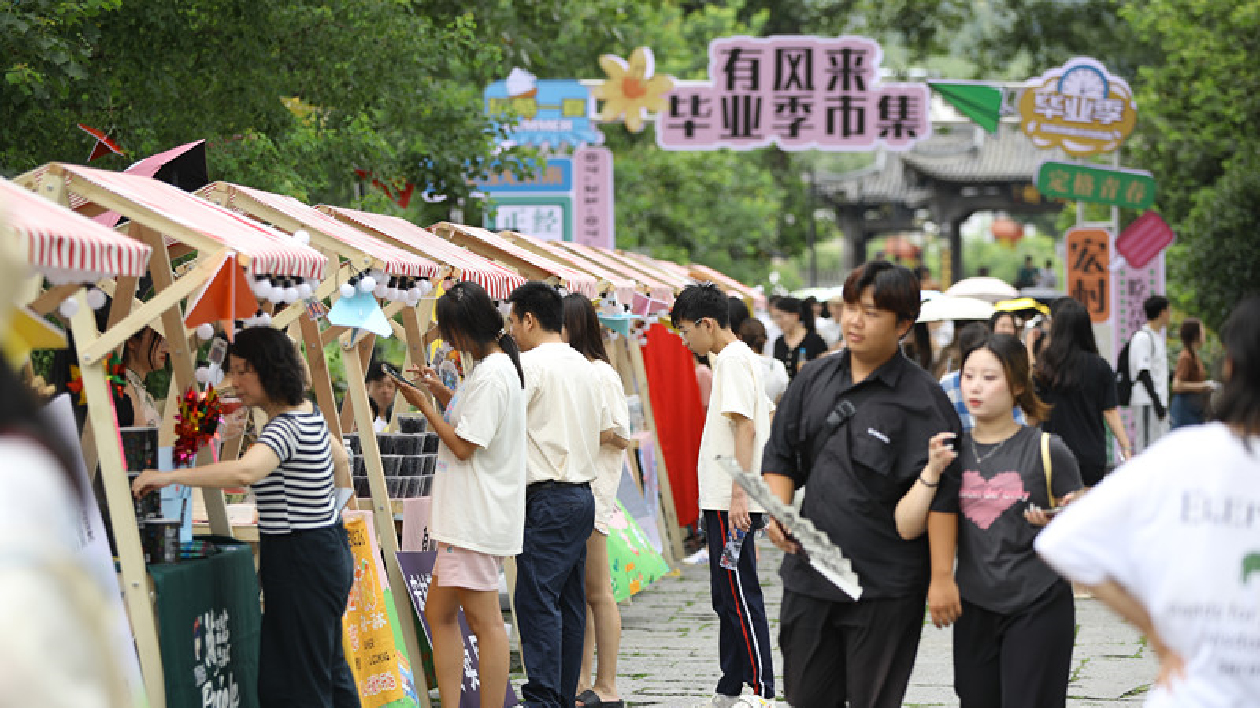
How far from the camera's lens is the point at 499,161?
1337cm

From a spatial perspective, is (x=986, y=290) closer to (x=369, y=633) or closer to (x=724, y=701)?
(x=724, y=701)

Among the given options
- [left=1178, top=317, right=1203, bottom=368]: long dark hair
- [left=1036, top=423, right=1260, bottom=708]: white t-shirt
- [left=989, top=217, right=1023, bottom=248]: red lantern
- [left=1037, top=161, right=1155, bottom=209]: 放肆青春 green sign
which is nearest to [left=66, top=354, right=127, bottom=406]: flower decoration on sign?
[left=1036, top=423, right=1260, bottom=708]: white t-shirt

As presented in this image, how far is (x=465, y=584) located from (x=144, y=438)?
148 centimetres

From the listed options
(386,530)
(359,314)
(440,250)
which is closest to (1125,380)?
(440,250)

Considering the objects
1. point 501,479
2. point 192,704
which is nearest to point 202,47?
point 501,479

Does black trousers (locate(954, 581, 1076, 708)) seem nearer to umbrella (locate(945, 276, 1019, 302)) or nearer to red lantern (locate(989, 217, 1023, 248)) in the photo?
umbrella (locate(945, 276, 1019, 302))

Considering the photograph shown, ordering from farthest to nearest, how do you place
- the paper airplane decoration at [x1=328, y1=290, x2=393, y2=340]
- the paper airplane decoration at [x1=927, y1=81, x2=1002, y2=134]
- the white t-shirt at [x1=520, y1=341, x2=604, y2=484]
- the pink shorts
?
the paper airplane decoration at [x1=927, y1=81, x2=1002, y2=134] → the white t-shirt at [x1=520, y1=341, x2=604, y2=484] → the pink shorts → the paper airplane decoration at [x1=328, y1=290, x2=393, y2=340]

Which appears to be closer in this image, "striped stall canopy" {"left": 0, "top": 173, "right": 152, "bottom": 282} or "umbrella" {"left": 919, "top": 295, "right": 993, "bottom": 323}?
"striped stall canopy" {"left": 0, "top": 173, "right": 152, "bottom": 282}

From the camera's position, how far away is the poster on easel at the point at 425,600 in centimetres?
755

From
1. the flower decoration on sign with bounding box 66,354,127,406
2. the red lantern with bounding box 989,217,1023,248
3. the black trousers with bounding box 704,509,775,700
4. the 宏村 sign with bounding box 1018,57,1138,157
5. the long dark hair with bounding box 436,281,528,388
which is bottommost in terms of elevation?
the black trousers with bounding box 704,509,775,700

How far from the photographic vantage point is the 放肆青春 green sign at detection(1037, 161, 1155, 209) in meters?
19.8

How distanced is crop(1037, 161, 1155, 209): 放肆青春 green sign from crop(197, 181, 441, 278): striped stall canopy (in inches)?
546

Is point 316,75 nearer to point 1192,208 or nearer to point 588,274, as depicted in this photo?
point 588,274

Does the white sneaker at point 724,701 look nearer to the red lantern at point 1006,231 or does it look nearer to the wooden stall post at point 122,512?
the wooden stall post at point 122,512
